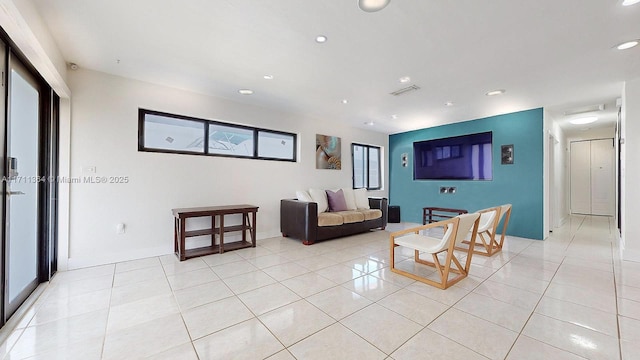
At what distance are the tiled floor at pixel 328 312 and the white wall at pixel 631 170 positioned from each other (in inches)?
15.1

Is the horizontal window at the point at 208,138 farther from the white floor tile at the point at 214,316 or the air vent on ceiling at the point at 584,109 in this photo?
the air vent on ceiling at the point at 584,109

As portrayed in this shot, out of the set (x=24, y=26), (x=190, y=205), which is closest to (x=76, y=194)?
(x=190, y=205)

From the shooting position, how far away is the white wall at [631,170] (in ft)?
10.9

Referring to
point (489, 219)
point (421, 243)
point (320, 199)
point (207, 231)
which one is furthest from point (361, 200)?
point (207, 231)

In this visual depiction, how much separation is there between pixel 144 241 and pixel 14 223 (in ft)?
4.73

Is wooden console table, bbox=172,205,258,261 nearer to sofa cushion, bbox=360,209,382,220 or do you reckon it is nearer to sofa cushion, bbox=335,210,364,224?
sofa cushion, bbox=335,210,364,224

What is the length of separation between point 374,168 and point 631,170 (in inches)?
180

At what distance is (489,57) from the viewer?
2734 millimetres

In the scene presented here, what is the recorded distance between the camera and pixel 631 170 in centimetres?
339

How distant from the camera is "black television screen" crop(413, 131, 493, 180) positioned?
17.5 ft

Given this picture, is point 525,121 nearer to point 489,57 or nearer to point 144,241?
point 489,57

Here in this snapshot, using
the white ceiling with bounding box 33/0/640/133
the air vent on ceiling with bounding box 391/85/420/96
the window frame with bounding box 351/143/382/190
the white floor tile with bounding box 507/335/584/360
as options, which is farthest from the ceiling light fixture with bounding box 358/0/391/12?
the window frame with bounding box 351/143/382/190

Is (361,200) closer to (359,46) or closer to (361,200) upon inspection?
(361,200)
